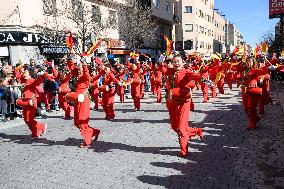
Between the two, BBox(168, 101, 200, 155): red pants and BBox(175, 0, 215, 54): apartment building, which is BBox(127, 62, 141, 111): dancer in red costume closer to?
BBox(168, 101, 200, 155): red pants

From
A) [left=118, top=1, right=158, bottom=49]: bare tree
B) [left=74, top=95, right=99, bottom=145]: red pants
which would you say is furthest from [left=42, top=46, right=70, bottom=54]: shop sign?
[left=74, top=95, right=99, bottom=145]: red pants

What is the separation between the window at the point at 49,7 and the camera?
75.1 feet

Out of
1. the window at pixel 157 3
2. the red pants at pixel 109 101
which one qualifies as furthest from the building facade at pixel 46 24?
the window at pixel 157 3

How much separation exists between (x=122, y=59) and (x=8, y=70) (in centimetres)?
2196

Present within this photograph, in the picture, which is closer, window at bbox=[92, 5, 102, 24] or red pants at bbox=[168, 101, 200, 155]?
A: red pants at bbox=[168, 101, 200, 155]

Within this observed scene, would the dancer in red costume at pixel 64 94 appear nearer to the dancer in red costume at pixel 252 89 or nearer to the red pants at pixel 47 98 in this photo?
the red pants at pixel 47 98

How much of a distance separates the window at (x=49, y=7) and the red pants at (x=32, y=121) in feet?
49.5

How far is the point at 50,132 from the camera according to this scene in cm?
1017

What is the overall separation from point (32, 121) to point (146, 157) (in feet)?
11.3

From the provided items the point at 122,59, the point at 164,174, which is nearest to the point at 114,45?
the point at 122,59

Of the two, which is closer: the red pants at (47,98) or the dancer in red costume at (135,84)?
the dancer in red costume at (135,84)

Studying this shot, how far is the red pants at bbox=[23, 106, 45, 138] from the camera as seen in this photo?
8945 mm

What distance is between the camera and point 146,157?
23.5ft

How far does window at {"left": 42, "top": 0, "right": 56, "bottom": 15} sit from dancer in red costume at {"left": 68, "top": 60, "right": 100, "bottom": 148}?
51.6 ft
